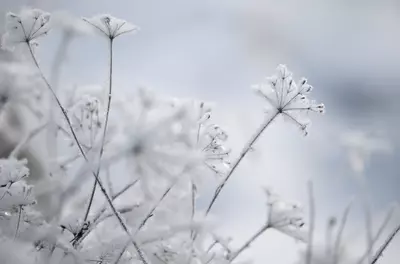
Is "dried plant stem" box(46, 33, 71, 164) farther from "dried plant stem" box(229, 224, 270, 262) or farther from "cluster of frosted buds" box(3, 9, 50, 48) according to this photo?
"dried plant stem" box(229, 224, 270, 262)

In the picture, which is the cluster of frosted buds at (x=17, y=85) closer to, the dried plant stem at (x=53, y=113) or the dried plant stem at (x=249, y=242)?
the dried plant stem at (x=53, y=113)

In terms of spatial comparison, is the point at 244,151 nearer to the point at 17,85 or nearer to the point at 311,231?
the point at 311,231

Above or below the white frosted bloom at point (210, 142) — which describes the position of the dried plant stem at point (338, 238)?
below

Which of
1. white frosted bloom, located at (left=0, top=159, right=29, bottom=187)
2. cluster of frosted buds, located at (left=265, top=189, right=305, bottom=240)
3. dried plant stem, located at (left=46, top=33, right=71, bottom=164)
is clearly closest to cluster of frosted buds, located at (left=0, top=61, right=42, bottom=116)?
dried plant stem, located at (left=46, top=33, right=71, bottom=164)

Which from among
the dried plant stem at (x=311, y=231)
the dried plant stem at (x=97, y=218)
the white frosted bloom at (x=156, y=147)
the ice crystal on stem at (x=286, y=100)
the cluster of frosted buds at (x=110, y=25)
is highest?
the cluster of frosted buds at (x=110, y=25)

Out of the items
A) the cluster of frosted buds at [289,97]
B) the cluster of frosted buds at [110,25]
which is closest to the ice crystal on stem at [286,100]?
the cluster of frosted buds at [289,97]

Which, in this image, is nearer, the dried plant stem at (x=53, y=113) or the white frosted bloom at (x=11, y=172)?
the white frosted bloom at (x=11, y=172)
